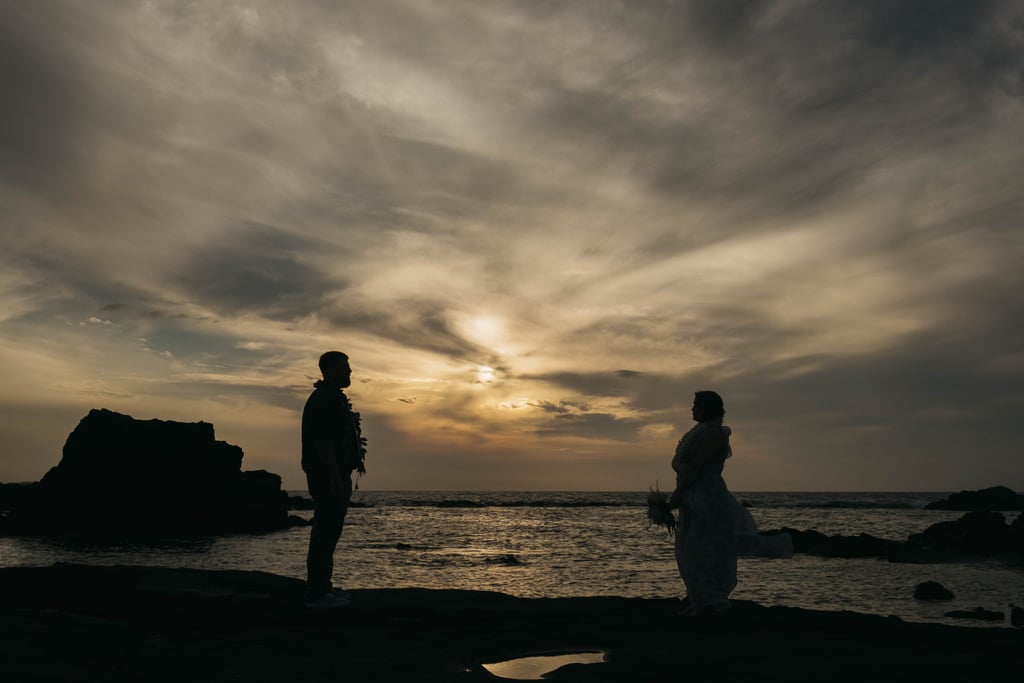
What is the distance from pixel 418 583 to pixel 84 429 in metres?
56.0

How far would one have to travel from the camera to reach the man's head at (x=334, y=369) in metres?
7.65

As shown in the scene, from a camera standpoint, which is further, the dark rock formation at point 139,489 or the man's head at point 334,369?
the dark rock formation at point 139,489

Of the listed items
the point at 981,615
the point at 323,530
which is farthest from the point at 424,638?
the point at 981,615

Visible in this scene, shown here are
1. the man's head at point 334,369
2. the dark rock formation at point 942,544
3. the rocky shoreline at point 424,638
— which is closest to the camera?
the rocky shoreline at point 424,638

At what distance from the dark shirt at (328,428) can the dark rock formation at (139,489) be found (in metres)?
62.1

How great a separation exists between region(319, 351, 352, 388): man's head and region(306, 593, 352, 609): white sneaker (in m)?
2.11

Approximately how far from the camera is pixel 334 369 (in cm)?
765

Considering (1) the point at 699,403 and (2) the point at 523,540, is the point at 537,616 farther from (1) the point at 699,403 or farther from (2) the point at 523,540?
(2) the point at 523,540

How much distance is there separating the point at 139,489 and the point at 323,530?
66715 millimetres

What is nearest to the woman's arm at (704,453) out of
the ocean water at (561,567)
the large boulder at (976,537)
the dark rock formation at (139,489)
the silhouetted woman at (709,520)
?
the silhouetted woman at (709,520)

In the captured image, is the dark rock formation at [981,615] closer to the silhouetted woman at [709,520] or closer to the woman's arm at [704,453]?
the silhouetted woman at [709,520]

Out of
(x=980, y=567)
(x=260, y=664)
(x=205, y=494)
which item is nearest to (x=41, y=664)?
(x=260, y=664)

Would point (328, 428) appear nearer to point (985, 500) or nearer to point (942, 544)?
point (942, 544)

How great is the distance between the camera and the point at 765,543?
7.30 meters
